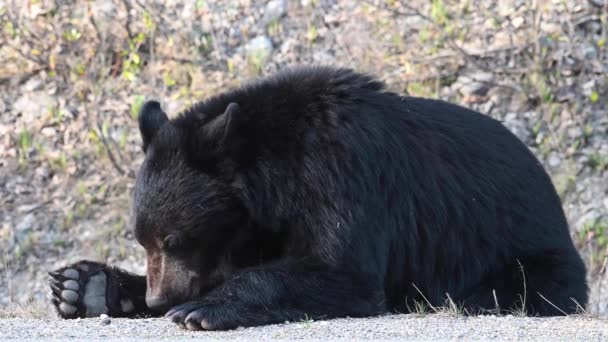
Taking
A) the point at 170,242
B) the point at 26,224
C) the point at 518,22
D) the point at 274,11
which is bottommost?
the point at 26,224

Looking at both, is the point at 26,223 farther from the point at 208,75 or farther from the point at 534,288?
the point at 534,288

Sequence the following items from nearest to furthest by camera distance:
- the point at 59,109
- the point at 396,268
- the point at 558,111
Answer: the point at 396,268
the point at 558,111
the point at 59,109

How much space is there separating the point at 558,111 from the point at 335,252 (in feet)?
19.5

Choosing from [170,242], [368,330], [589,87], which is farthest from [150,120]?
[589,87]

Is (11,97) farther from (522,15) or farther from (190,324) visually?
(190,324)

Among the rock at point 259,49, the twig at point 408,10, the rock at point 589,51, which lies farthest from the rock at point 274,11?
the rock at point 589,51

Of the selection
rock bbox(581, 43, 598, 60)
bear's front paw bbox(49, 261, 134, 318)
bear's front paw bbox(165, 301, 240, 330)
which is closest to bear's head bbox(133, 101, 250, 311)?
bear's front paw bbox(49, 261, 134, 318)

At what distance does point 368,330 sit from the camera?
5035mm

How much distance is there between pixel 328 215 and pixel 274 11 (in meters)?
6.90

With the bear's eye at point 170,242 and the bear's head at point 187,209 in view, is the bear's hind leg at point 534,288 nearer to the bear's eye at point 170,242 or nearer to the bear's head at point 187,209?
the bear's head at point 187,209

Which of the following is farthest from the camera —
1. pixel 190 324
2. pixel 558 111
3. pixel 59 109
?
pixel 59 109

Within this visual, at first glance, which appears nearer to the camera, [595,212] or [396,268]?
[396,268]

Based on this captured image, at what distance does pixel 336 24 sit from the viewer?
12156mm

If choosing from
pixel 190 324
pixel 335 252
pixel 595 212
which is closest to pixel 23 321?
pixel 190 324
